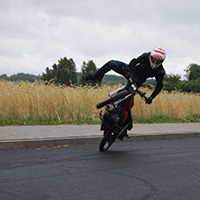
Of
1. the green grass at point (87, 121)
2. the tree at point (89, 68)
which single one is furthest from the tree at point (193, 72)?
the green grass at point (87, 121)

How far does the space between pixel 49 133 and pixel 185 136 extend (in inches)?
170

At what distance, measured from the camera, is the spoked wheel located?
24.9 feet

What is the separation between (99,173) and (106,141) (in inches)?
78.2

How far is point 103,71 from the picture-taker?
295 inches

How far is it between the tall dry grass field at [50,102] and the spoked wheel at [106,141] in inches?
201

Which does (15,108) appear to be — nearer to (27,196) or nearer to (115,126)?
(115,126)

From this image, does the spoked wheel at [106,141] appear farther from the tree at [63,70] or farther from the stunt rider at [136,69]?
the tree at [63,70]

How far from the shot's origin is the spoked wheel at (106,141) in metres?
7.58

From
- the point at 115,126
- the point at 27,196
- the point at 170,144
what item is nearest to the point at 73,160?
the point at 115,126

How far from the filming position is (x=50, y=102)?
13188 mm

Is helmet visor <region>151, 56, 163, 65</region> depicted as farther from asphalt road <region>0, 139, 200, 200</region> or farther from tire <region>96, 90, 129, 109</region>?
asphalt road <region>0, 139, 200, 200</region>

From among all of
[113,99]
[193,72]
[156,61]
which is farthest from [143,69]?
[193,72]

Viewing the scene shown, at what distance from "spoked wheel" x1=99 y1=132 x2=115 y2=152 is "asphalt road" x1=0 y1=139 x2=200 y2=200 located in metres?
0.16

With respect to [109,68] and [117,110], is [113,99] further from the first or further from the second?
[109,68]
